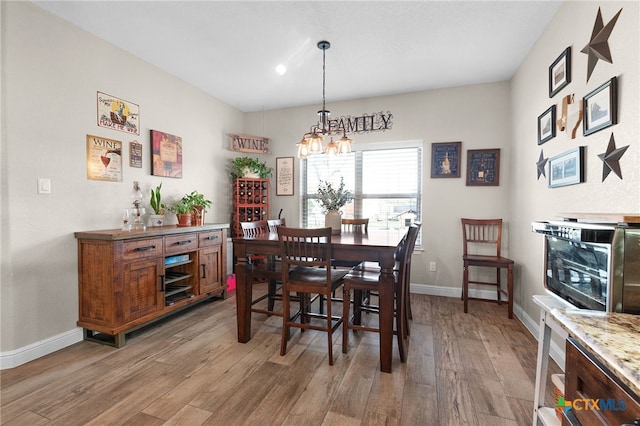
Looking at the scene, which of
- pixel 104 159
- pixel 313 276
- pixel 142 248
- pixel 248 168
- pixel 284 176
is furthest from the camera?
pixel 284 176

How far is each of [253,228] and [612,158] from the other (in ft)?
8.82

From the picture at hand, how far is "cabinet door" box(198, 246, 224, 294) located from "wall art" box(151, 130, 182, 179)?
103cm

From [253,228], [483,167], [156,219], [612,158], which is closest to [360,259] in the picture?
[253,228]

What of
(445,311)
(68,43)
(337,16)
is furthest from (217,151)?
(445,311)

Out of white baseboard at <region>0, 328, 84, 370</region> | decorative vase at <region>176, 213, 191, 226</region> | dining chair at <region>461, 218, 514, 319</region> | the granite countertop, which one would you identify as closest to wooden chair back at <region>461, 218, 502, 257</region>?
dining chair at <region>461, 218, 514, 319</region>

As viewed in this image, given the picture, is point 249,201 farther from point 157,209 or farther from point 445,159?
point 445,159

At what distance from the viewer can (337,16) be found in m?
2.33

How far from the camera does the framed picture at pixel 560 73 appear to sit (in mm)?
2112

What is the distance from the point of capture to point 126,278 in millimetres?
2410

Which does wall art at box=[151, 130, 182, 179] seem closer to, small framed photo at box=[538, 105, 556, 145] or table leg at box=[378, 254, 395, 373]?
table leg at box=[378, 254, 395, 373]

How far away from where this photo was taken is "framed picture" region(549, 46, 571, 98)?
83.2 inches

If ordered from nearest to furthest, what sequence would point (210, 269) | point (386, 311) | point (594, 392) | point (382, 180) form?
point (594, 392) → point (386, 311) → point (210, 269) → point (382, 180)

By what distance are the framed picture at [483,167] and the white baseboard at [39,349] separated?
439 centimetres

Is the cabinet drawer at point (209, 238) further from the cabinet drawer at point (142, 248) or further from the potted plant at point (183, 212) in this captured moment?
the cabinet drawer at point (142, 248)
